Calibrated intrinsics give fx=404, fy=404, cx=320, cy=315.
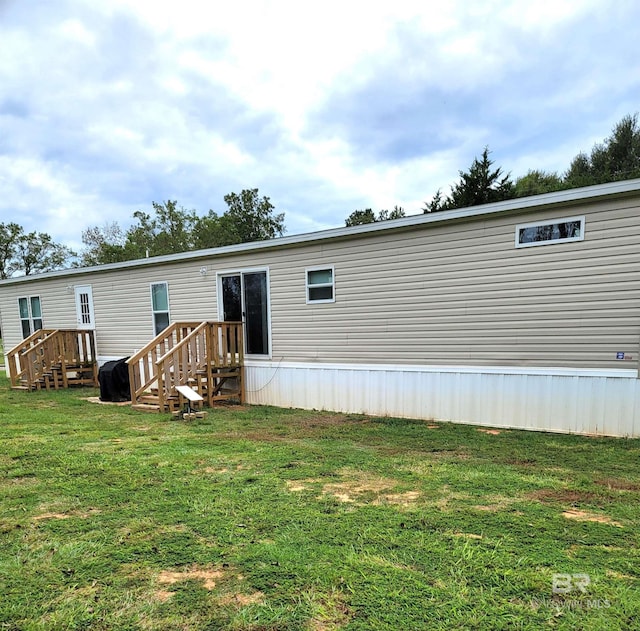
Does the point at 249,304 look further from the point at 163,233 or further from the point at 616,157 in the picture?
the point at 163,233

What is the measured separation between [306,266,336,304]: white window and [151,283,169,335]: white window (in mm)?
3516

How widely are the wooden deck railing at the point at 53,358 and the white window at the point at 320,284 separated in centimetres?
649

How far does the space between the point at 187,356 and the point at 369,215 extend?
26.7 m

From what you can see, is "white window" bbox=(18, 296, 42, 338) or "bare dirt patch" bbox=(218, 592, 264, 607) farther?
"white window" bbox=(18, 296, 42, 338)

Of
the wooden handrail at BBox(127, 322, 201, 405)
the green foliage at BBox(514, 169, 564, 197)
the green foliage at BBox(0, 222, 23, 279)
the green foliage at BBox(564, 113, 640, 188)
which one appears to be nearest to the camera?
→ the wooden handrail at BBox(127, 322, 201, 405)

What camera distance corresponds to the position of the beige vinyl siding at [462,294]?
4.74 m

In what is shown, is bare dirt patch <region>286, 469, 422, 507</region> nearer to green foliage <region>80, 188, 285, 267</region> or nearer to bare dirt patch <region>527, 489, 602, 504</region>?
bare dirt patch <region>527, 489, 602, 504</region>

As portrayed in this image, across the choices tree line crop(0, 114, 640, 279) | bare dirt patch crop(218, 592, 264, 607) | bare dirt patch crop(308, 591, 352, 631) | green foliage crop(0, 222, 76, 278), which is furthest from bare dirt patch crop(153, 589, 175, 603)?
green foliage crop(0, 222, 76, 278)

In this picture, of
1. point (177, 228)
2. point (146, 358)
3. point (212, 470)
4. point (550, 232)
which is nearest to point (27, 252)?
point (177, 228)

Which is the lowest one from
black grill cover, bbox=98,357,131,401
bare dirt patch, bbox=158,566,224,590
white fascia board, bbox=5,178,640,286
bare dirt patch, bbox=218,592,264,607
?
black grill cover, bbox=98,357,131,401

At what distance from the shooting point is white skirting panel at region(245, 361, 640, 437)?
189 inches

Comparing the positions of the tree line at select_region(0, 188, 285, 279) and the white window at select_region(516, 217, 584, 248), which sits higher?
the tree line at select_region(0, 188, 285, 279)

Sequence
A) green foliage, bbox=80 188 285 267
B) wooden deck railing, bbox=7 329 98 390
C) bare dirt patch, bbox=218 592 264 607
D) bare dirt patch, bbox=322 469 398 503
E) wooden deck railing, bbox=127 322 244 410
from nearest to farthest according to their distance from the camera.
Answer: bare dirt patch, bbox=218 592 264 607 → bare dirt patch, bbox=322 469 398 503 → wooden deck railing, bbox=127 322 244 410 → wooden deck railing, bbox=7 329 98 390 → green foliage, bbox=80 188 285 267

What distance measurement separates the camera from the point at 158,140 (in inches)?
648
